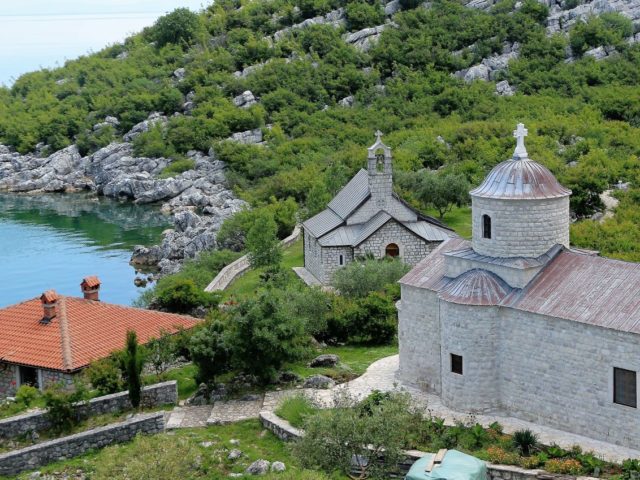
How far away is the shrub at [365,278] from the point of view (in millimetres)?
38250

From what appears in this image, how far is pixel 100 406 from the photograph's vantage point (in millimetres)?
27234

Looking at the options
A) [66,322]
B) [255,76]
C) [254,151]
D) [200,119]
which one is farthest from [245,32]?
[66,322]

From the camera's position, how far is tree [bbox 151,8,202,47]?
373ft

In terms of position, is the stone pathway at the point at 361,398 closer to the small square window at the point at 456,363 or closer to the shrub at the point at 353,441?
the small square window at the point at 456,363

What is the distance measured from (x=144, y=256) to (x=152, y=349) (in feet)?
109

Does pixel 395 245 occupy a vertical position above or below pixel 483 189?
below

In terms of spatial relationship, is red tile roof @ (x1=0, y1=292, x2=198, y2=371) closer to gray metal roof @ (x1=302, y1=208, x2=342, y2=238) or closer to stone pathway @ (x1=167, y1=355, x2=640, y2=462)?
stone pathway @ (x1=167, y1=355, x2=640, y2=462)

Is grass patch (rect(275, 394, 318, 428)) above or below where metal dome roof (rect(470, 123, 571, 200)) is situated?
below

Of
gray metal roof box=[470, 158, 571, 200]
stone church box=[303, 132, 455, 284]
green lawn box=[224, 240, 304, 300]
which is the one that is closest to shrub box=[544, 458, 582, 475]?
gray metal roof box=[470, 158, 571, 200]

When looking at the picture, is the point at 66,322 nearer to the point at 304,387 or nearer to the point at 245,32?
the point at 304,387

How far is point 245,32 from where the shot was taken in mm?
106688

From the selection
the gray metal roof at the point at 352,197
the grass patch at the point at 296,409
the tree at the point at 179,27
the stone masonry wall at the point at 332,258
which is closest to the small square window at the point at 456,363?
the grass patch at the point at 296,409

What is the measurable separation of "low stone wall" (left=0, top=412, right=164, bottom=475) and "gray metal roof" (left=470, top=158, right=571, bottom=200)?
1106 centimetres

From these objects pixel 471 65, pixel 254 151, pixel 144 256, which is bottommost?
pixel 144 256
